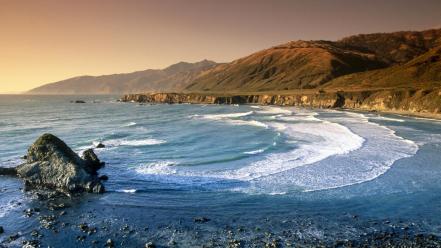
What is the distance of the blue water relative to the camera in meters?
20.5

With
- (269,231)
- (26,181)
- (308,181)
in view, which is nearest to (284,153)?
(308,181)

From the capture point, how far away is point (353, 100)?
11050 centimetres

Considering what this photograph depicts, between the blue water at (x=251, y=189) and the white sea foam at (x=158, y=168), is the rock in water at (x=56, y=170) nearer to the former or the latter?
the blue water at (x=251, y=189)

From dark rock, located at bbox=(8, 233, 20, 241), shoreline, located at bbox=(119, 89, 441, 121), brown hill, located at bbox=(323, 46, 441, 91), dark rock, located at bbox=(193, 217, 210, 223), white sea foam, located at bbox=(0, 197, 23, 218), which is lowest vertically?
dark rock, located at bbox=(8, 233, 20, 241)

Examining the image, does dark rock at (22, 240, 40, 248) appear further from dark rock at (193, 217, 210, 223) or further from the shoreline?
the shoreline

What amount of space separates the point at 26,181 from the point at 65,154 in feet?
11.3

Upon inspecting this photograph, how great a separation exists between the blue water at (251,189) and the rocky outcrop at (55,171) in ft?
3.66

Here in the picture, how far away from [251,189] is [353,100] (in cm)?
9065

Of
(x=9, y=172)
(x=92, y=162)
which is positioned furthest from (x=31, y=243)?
(x=9, y=172)

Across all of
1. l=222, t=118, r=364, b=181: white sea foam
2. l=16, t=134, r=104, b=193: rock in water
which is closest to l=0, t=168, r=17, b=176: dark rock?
l=16, t=134, r=104, b=193: rock in water

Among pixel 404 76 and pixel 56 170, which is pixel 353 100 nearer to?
pixel 404 76

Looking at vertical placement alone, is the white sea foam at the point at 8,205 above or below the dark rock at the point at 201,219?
below

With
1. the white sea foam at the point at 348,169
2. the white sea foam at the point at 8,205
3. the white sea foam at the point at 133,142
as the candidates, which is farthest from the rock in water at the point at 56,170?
the white sea foam at the point at 133,142

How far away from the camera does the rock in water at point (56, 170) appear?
2764 centimetres
